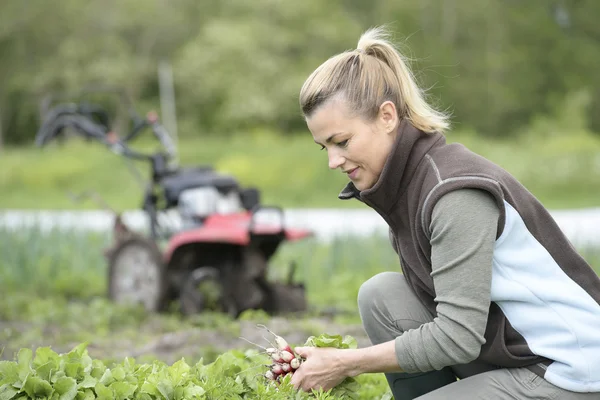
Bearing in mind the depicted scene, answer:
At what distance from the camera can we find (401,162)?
2371mm

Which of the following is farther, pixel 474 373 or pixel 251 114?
pixel 251 114

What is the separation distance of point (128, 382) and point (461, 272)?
1.04 meters

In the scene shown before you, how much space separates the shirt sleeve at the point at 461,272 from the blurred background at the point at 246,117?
641 mm

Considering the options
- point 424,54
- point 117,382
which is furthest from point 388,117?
point 424,54

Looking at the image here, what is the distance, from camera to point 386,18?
69.3 feet

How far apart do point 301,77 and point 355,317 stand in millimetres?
15696

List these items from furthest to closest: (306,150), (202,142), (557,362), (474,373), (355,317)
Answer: (202,142), (306,150), (355,317), (474,373), (557,362)

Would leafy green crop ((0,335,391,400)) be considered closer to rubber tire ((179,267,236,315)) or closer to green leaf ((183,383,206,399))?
green leaf ((183,383,206,399))

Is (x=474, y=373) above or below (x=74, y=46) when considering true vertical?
below

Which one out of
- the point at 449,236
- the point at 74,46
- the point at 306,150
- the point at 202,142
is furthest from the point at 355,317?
the point at 74,46

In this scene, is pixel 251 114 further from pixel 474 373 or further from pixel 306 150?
pixel 474 373

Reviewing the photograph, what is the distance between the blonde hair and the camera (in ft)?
7.77

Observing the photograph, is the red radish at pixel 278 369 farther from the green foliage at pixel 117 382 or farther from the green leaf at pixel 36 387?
the green leaf at pixel 36 387

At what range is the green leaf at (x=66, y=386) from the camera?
2373 mm
